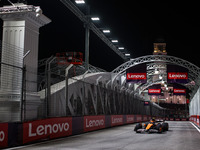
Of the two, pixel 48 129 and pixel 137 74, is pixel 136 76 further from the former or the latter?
pixel 48 129

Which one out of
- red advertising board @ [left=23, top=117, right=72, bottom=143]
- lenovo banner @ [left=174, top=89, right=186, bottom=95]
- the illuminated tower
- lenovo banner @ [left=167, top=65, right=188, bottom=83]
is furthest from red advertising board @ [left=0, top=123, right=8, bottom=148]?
lenovo banner @ [left=174, top=89, right=186, bottom=95]

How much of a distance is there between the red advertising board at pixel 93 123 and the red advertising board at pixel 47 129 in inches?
97.4

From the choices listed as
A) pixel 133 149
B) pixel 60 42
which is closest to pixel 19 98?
pixel 133 149

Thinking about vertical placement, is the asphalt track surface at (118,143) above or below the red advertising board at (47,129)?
below

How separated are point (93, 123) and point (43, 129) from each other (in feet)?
21.7

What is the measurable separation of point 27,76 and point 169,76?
65.5 ft

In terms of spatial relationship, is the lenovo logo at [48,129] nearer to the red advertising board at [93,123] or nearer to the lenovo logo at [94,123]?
the red advertising board at [93,123]

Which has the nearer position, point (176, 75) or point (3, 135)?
point (3, 135)

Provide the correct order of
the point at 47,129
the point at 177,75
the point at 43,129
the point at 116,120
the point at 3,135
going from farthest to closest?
the point at 177,75 → the point at 116,120 → the point at 47,129 → the point at 43,129 → the point at 3,135

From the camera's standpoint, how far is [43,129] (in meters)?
11.3

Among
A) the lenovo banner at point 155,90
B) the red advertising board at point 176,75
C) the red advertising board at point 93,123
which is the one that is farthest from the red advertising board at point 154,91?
the red advertising board at point 93,123

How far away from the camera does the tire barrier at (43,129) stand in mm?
9282

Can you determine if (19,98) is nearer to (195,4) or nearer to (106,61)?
(195,4)

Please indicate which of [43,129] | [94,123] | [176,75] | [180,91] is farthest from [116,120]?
[180,91]
